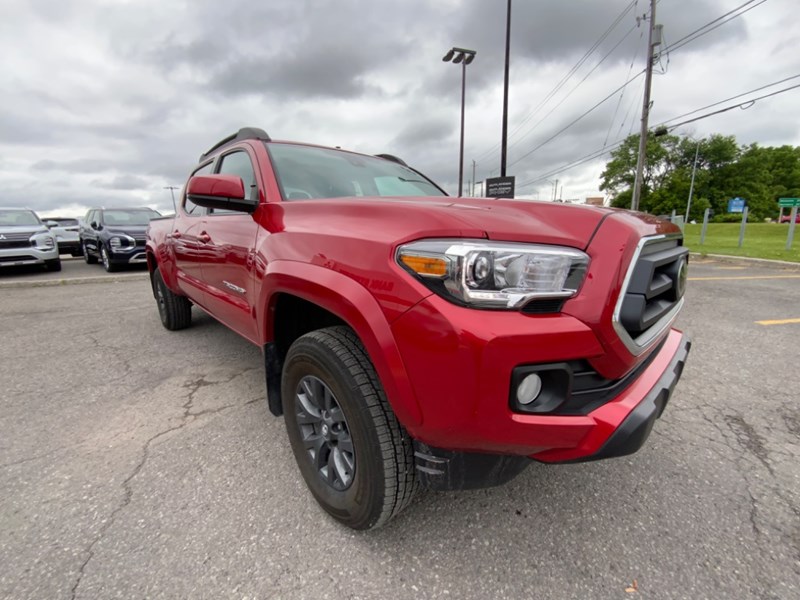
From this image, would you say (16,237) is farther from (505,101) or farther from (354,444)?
(505,101)

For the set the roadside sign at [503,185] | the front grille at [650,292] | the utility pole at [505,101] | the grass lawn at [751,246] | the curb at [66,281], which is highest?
the utility pole at [505,101]

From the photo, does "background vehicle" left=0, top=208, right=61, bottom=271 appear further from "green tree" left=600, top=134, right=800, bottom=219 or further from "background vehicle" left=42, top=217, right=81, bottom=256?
"green tree" left=600, top=134, right=800, bottom=219

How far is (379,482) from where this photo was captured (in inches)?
57.8

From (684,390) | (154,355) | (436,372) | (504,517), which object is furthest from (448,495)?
(154,355)

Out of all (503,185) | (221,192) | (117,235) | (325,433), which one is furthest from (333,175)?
(503,185)

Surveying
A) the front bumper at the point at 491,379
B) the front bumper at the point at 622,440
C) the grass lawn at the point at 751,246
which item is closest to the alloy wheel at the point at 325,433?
the front bumper at the point at 491,379

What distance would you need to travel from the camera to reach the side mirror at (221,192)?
2014 millimetres

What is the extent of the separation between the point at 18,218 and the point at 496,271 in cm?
1300

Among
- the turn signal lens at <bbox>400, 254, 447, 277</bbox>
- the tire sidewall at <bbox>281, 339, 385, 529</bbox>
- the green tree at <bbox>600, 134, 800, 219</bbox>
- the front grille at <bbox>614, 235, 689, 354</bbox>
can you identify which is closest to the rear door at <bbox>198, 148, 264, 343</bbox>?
the tire sidewall at <bbox>281, 339, 385, 529</bbox>

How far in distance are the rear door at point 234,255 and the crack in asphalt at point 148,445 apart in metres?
0.55

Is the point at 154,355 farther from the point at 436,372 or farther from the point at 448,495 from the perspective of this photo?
the point at 436,372

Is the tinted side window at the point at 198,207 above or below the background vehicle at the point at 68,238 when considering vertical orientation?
above

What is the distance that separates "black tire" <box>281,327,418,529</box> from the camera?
146 cm

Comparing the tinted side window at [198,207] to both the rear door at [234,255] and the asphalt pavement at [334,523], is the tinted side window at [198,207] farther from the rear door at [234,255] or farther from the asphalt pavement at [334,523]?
the asphalt pavement at [334,523]
